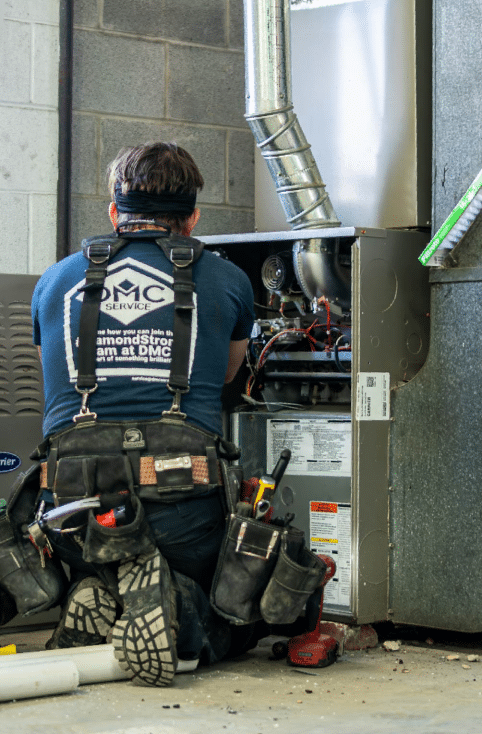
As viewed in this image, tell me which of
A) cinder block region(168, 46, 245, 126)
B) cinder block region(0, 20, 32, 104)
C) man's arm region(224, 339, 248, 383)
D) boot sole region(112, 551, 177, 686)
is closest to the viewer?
boot sole region(112, 551, 177, 686)

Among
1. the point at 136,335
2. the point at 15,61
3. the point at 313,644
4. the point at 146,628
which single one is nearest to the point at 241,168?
the point at 15,61

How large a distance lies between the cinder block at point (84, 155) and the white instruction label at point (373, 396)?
4.15 feet

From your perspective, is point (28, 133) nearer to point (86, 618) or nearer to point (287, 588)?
point (86, 618)

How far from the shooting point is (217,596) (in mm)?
2689

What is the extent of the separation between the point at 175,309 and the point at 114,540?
23.5 inches

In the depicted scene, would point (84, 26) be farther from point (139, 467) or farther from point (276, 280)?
point (139, 467)

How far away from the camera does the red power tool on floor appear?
279 centimetres

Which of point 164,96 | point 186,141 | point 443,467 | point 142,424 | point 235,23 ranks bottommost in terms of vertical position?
point 443,467

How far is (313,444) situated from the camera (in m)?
3.20

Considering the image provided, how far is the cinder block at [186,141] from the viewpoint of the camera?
3764 mm

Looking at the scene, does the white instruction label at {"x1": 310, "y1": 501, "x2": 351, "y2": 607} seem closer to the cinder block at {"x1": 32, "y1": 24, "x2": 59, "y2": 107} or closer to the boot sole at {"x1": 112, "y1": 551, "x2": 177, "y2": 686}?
the boot sole at {"x1": 112, "y1": 551, "x2": 177, "y2": 686}

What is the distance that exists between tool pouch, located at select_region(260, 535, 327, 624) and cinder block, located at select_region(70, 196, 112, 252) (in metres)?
1.51

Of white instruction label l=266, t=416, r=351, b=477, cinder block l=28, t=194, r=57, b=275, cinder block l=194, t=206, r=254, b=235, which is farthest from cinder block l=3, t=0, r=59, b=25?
white instruction label l=266, t=416, r=351, b=477

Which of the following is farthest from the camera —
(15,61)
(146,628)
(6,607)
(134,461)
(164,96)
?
(164,96)
